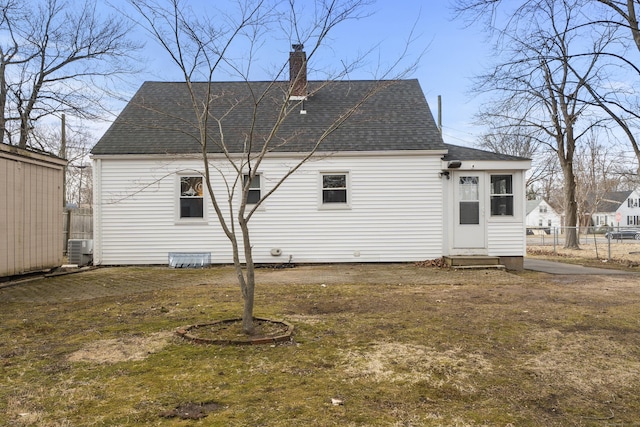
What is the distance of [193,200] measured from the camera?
13.1m

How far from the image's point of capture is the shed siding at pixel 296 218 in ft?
42.6

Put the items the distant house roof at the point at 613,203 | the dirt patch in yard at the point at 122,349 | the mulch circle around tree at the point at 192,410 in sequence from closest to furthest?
the mulch circle around tree at the point at 192,410 → the dirt patch in yard at the point at 122,349 → the distant house roof at the point at 613,203

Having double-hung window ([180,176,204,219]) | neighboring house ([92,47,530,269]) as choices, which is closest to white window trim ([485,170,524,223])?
neighboring house ([92,47,530,269])

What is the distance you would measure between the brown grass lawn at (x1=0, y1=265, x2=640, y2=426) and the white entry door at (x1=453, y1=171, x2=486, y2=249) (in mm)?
4529

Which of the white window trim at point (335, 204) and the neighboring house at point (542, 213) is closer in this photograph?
the white window trim at point (335, 204)

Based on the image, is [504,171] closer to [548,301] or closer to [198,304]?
[548,301]

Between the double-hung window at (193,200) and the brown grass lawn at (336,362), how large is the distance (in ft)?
16.7

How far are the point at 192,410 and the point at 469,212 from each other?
10898mm

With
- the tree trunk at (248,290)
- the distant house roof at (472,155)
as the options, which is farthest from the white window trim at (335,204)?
the tree trunk at (248,290)

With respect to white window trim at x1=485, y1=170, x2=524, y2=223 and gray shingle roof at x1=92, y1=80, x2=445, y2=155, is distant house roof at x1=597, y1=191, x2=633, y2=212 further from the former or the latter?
white window trim at x1=485, y1=170, x2=524, y2=223

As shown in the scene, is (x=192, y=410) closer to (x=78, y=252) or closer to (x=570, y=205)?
(x=78, y=252)

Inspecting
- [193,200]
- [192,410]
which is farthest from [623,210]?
[192,410]

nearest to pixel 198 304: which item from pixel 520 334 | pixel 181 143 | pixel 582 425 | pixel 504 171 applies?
pixel 520 334

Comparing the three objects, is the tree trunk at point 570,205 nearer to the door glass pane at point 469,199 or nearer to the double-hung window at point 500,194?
the double-hung window at point 500,194
